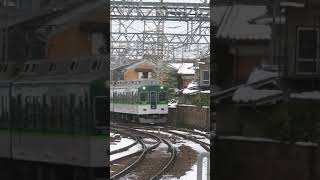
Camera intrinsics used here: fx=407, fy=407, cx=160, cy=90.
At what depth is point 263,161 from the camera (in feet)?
7.34

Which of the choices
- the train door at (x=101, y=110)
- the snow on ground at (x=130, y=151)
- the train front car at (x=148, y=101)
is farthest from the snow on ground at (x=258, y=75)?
the train front car at (x=148, y=101)

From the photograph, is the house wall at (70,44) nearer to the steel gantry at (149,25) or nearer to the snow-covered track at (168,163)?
the steel gantry at (149,25)

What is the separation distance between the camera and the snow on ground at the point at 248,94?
2181mm

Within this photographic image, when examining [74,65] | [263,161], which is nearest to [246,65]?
[263,161]

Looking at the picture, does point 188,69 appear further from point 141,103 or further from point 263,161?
point 141,103

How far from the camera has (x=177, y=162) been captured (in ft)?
21.4

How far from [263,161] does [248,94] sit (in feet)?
1.25

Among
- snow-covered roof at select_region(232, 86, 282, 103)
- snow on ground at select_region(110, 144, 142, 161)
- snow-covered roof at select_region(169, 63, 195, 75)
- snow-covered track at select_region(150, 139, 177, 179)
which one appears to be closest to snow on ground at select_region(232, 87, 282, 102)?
snow-covered roof at select_region(232, 86, 282, 103)

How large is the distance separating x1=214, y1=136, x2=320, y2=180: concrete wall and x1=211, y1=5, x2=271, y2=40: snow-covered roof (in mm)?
579

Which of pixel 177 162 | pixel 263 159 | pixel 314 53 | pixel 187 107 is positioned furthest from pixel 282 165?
pixel 177 162

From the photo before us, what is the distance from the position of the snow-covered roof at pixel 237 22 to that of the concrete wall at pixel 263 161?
22.8 inches

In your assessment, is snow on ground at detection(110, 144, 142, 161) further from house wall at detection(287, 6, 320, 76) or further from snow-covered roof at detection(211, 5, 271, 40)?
house wall at detection(287, 6, 320, 76)

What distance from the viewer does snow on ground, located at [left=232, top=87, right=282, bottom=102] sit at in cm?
218

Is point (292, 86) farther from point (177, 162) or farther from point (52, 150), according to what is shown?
point (177, 162)
